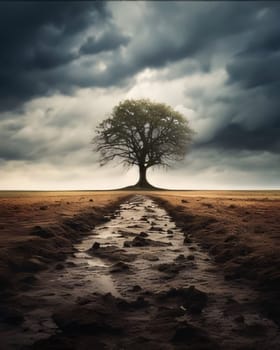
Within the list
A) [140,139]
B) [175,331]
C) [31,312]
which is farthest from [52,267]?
[140,139]

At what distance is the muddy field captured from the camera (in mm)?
4492

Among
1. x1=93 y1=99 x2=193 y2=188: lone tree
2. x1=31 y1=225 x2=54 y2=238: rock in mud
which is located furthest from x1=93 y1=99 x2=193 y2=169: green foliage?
x1=31 y1=225 x2=54 y2=238: rock in mud

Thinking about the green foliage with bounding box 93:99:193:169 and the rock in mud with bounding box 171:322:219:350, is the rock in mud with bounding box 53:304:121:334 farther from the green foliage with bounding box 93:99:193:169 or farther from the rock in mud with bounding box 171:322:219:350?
the green foliage with bounding box 93:99:193:169

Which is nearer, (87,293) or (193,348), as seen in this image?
(193,348)

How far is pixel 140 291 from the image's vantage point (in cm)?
638

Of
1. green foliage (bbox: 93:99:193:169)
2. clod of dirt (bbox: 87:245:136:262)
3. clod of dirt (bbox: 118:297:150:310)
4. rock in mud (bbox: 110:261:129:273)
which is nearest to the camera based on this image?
clod of dirt (bbox: 118:297:150:310)

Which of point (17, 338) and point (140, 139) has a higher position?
point (140, 139)

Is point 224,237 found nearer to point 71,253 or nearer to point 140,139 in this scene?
point 71,253

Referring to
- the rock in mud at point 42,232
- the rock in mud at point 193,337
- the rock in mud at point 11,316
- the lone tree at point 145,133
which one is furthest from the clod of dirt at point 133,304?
the lone tree at point 145,133

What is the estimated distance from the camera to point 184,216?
1762cm

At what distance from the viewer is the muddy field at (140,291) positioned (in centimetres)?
449

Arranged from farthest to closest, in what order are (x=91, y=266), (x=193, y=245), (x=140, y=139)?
(x=140, y=139) < (x=193, y=245) < (x=91, y=266)

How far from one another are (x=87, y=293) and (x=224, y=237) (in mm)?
5826

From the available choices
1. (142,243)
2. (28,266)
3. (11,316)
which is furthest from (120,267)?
(11,316)
